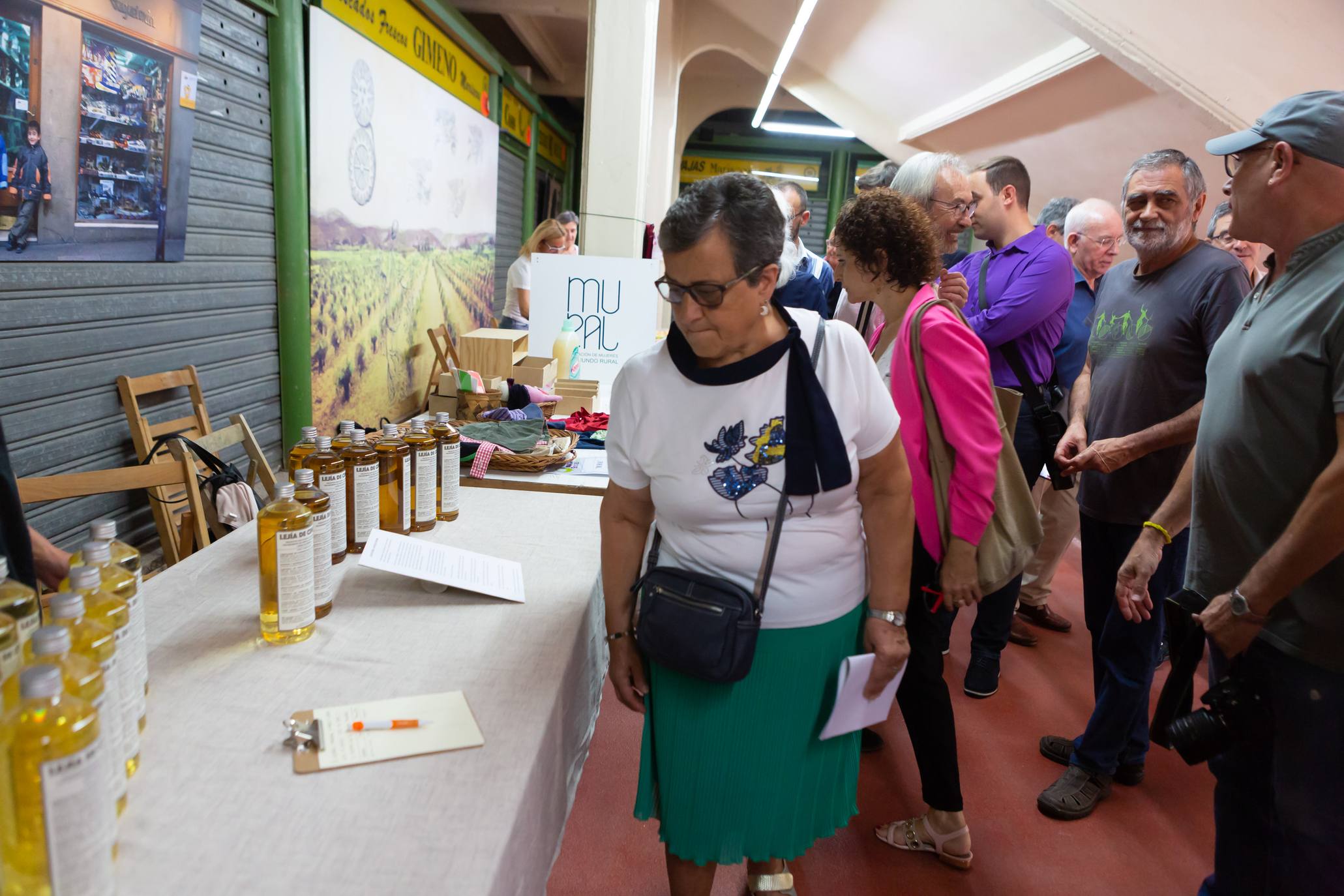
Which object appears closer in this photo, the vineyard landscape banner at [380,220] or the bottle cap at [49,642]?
the bottle cap at [49,642]

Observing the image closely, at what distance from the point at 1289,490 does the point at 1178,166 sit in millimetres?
1269

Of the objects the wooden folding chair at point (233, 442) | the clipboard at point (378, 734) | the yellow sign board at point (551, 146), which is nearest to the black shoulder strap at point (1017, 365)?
the clipboard at point (378, 734)

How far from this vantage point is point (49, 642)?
0.69 metres

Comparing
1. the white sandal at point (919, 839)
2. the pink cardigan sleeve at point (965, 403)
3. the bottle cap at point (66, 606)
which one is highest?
the pink cardigan sleeve at point (965, 403)

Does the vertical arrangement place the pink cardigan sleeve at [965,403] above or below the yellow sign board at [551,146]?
below

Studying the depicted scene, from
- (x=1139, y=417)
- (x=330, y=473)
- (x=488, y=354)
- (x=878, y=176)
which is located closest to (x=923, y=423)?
(x=1139, y=417)

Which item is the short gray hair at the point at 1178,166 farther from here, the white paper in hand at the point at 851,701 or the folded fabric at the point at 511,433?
the folded fabric at the point at 511,433

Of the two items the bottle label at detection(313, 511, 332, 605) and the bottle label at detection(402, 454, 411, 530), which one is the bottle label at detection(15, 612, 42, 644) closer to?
the bottle label at detection(313, 511, 332, 605)

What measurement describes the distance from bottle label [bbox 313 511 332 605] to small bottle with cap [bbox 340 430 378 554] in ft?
0.81

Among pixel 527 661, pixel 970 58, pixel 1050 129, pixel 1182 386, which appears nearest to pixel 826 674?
pixel 527 661

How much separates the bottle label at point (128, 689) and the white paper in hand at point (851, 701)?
106cm

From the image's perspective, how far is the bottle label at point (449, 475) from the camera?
1.83 m

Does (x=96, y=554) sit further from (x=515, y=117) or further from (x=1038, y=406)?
(x=515, y=117)

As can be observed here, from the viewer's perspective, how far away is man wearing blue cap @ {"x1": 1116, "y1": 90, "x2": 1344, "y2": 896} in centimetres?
135
